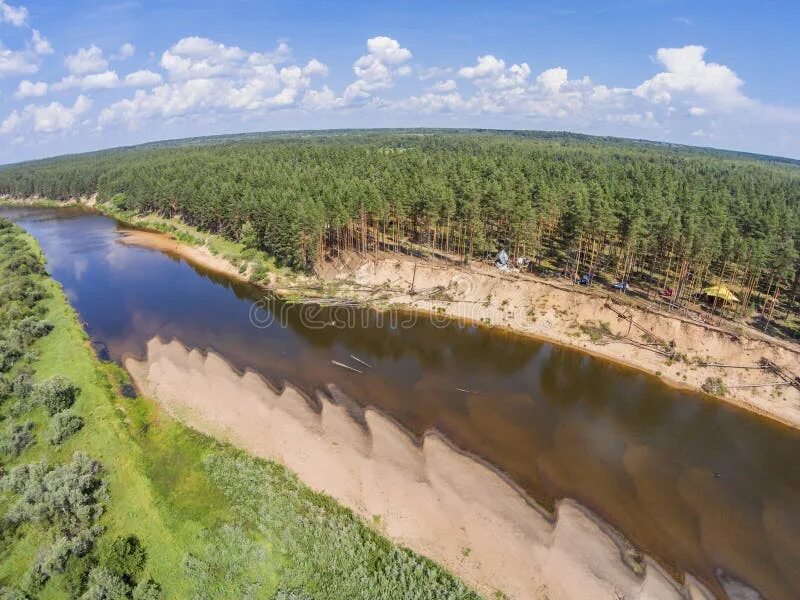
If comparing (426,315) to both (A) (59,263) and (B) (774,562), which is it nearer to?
(B) (774,562)

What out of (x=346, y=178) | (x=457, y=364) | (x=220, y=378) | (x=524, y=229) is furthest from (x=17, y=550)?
(x=346, y=178)

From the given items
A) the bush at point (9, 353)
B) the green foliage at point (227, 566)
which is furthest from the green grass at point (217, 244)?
the green foliage at point (227, 566)

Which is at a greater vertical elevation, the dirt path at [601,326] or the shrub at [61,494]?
the dirt path at [601,326]

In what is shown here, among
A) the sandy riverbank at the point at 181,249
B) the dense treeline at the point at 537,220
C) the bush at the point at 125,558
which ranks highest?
the dense treeline at the point at 537,220

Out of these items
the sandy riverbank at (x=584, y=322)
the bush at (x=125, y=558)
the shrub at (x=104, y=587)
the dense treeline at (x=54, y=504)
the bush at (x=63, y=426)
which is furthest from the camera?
the sandy riverbank at (x=584, y=322)

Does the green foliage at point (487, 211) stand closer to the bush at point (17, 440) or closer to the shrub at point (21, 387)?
the shrub at point (21, 387)

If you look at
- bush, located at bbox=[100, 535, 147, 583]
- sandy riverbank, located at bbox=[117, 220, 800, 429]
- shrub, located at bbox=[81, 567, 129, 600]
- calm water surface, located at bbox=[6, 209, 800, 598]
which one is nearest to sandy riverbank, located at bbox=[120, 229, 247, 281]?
calm water surface, located at bbox=[6, 209, 800, 598]
